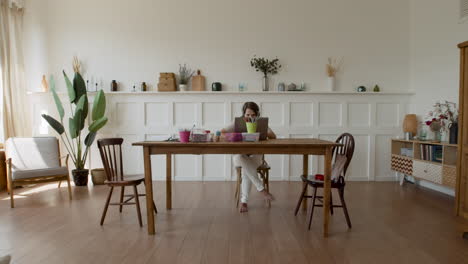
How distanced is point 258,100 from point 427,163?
2.62 m

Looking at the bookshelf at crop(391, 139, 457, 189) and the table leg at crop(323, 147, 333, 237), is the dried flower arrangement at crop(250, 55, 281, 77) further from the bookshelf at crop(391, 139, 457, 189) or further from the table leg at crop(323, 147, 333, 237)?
the table leg at crop(323, 147, 333, 237)

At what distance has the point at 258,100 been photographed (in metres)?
5.11

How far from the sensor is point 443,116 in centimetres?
400

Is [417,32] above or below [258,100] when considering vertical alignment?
above

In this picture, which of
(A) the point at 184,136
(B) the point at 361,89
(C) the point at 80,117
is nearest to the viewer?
(A) the point at 184,136

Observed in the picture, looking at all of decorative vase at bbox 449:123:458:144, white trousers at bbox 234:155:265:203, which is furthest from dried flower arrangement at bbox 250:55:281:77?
decorative vase at bbox 449:123:458:144

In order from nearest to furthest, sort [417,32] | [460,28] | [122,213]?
[122,213] → [460,28] → [417,32]

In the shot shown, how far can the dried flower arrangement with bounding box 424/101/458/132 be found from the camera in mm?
3986

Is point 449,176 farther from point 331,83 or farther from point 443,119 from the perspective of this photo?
point 331,83

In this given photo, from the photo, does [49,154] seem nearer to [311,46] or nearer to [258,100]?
[258,100]

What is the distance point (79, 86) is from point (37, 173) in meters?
1.61

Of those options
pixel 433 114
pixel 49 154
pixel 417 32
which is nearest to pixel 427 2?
pixel 417 32

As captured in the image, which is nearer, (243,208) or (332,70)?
(243,208)

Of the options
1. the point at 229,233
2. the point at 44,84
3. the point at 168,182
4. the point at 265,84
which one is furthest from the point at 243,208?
the point at 44,84
